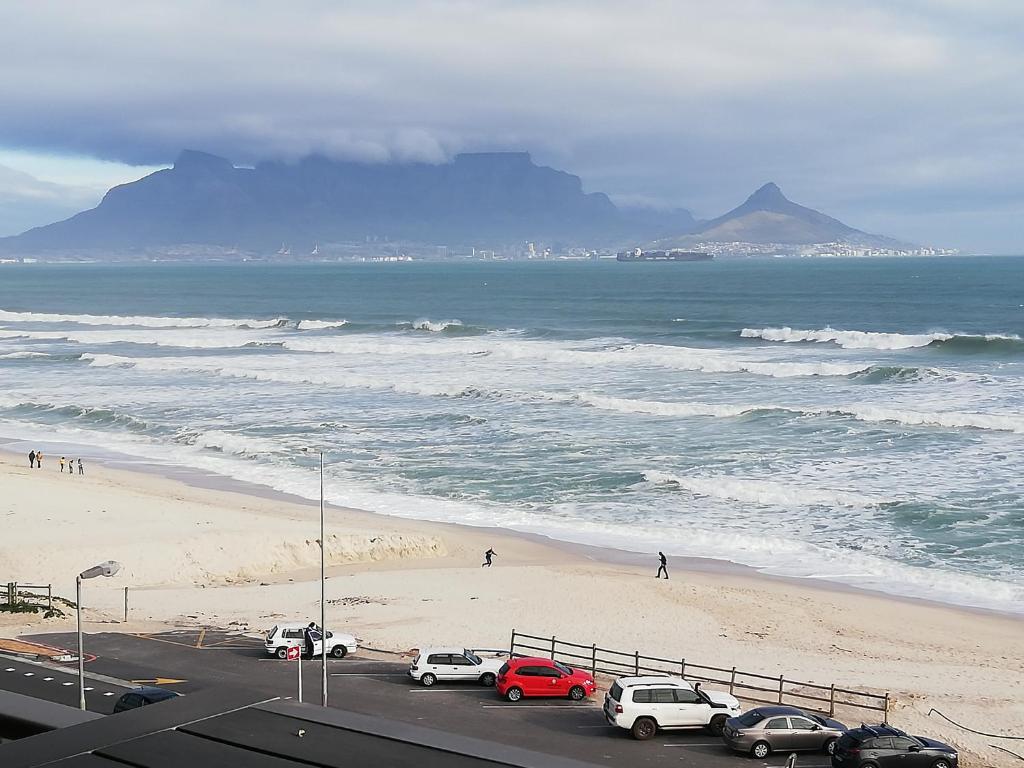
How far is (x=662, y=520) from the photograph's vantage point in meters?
40.9

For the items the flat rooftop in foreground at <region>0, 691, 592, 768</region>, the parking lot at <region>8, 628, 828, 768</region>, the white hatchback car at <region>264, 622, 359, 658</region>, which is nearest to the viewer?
the flat rooftop in foreground at <region>0, 691, 592, 768</region>

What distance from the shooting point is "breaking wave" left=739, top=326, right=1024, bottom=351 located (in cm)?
9012

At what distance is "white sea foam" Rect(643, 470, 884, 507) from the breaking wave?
50477 mm

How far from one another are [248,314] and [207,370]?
63.8 m

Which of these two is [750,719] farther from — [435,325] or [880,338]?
[435,325]

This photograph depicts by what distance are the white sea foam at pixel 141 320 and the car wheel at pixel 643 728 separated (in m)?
111

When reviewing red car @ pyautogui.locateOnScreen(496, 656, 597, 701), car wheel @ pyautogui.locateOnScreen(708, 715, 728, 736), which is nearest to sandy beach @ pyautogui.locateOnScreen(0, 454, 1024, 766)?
car wheel @ pyautogui.locateOnScreen(708, 715, 728, 736)

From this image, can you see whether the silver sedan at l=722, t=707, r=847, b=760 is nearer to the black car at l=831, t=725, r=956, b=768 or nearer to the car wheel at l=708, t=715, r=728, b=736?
the black car at l=831, t=725, r=956, b=768

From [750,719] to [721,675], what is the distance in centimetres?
469

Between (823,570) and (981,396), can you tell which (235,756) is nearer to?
(823,570)

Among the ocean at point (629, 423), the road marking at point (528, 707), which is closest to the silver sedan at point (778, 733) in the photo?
the road marking at point (528, 707)

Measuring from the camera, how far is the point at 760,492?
1721 inches

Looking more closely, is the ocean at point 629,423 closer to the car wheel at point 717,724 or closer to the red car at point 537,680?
the car wheel at point 717,724

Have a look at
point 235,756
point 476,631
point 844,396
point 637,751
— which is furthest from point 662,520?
point 235,756
